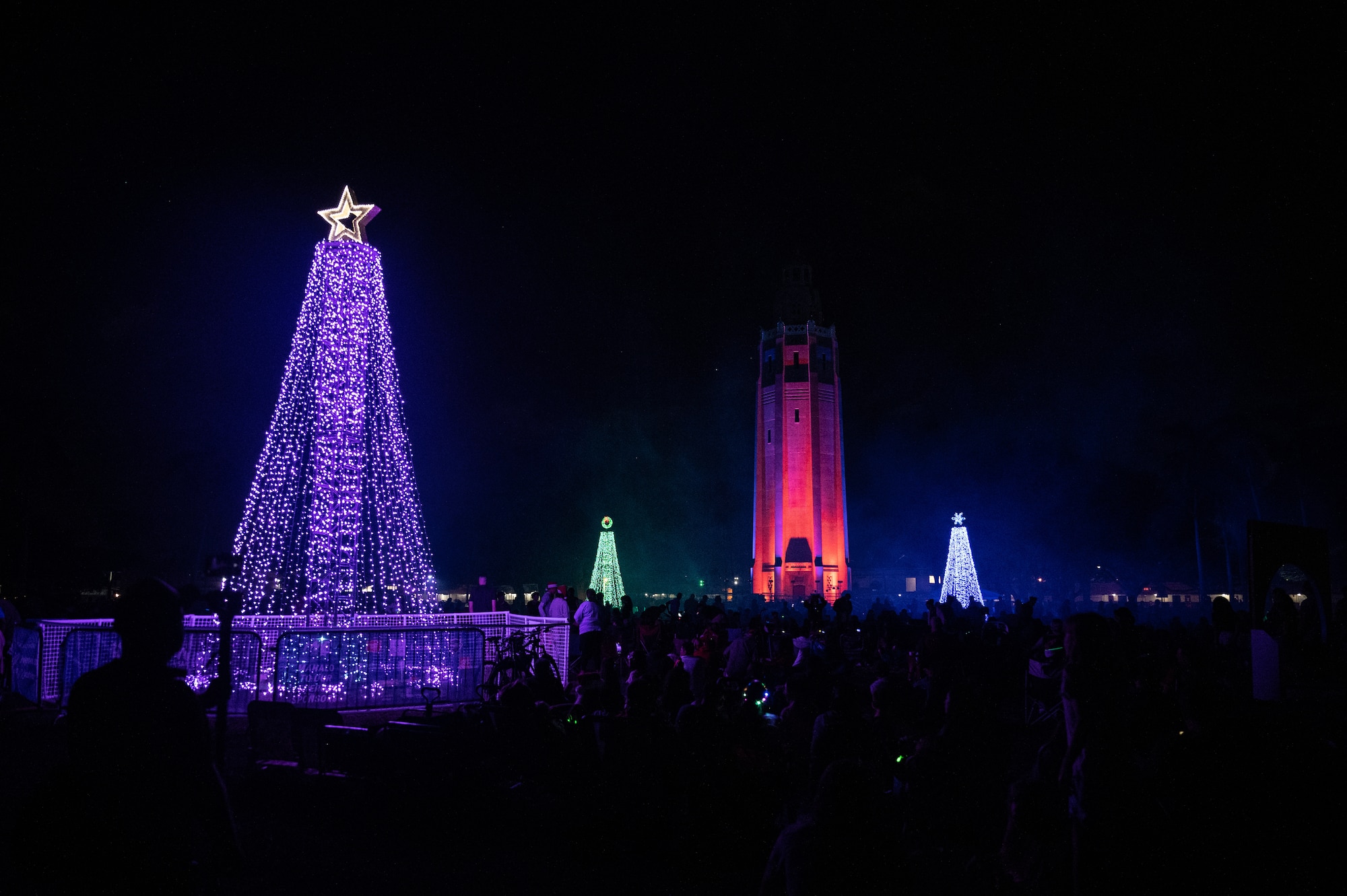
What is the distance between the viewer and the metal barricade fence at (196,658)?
11.0 metres

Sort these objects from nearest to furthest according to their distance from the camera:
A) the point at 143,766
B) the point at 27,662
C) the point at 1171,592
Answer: the point at 143,766 → the point at 27,662 → the point at 1171,592

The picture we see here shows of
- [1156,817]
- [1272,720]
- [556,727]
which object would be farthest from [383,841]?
[1272,720]

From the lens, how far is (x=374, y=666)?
1215cm

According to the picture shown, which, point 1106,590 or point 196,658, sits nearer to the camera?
point 196,658

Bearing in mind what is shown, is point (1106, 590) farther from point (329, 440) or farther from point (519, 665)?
point (329, 440)

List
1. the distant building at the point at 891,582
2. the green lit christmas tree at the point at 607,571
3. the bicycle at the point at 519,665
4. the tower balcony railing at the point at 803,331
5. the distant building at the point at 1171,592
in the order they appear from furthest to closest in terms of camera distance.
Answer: the distant building at the point at 891,582, the tower balcony railing at the point at 803,331, the distant building at the point at 1171,592, the green lit christmas tree at the point at 607,571, the bicycle at the point at 519,665

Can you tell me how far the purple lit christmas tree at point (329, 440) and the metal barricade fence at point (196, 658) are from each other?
2.63m

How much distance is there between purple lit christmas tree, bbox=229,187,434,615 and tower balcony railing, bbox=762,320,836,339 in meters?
44.5

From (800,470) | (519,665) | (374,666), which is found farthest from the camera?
(800,470)

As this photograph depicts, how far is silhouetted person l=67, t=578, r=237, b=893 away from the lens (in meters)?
2.47

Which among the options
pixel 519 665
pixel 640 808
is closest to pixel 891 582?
pixel 519 665

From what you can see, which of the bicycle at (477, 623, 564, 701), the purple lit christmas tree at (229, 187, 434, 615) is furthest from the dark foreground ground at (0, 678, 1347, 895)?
the purple lit christmas tree at (229, 187, 434, 615)

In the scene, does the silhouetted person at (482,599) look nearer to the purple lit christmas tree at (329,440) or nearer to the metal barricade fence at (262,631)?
the metal barricade fence at (262,631)

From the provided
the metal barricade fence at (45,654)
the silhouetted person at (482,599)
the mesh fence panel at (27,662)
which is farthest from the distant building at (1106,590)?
the mesh fence panel at (27,662)
